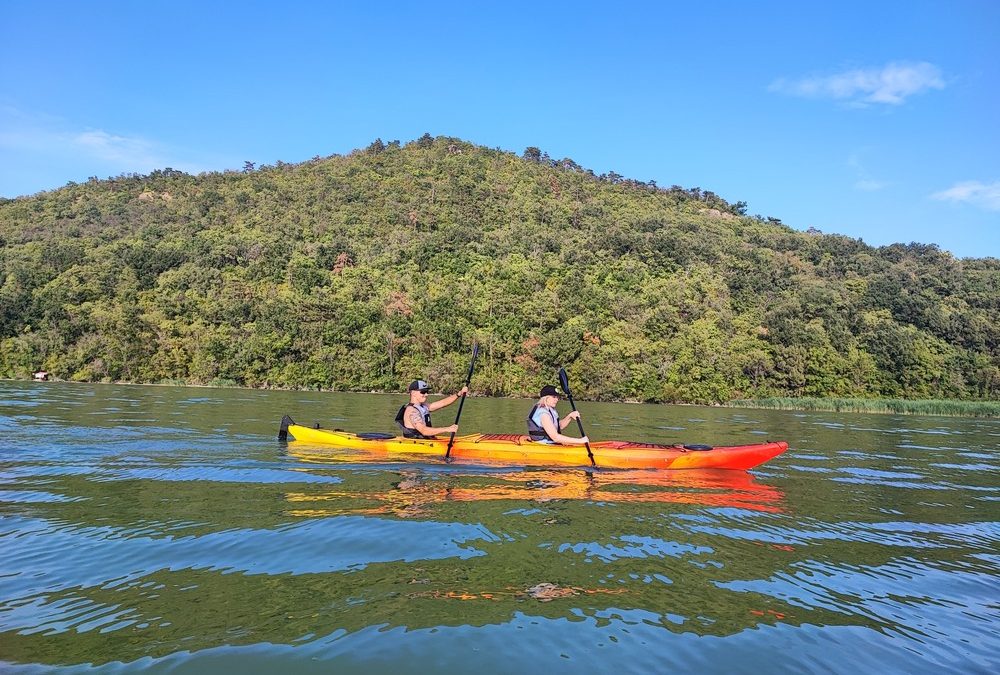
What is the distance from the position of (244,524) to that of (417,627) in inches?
120

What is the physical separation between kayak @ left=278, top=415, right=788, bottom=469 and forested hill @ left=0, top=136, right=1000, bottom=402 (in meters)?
41.5

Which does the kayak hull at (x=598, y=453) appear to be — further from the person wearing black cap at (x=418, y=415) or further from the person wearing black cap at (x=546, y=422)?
the person wearing black cap at (x=418, y=415)

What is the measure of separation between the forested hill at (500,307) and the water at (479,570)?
145ft

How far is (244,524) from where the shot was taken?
20.7 ft

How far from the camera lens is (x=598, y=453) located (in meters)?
10.6

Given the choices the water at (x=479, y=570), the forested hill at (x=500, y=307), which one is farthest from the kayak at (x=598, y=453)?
the forested hill at (x=500, y=307)

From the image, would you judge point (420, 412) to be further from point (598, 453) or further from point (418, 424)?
point (598, 453)

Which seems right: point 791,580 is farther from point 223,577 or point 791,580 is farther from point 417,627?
point 223,577

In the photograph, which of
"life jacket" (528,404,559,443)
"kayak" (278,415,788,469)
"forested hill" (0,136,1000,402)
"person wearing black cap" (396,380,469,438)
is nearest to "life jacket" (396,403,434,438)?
"person wearing black cap" (396,380,469,438)

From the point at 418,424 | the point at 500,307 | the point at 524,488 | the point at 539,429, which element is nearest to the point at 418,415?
the point at 418,424

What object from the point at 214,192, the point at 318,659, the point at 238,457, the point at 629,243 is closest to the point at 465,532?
the point at 318,659

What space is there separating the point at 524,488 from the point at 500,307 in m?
51.7

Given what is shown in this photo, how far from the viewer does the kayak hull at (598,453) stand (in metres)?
10.6

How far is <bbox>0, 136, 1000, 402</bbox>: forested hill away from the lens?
53344mm
